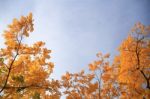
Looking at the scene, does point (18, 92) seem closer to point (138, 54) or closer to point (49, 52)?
point (49, 52)

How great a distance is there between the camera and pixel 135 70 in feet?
60.5

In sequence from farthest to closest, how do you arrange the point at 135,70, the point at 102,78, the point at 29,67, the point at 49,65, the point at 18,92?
the point at 102,78 < the point at 135,70 < the point at 49,65 < the point at 29,67 < the point at 18,92

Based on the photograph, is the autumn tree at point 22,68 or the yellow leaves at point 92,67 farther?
the yellow leaves at point 92,67

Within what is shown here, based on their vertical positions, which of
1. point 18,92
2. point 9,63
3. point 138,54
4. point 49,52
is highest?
point 138,54

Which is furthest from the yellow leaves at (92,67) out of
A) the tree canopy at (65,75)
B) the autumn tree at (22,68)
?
the autumn tree at (22,68)

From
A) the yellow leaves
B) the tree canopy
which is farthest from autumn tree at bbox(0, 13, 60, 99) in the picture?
the yellow leaves

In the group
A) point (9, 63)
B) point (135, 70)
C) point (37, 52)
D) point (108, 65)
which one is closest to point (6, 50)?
point (9, 63)

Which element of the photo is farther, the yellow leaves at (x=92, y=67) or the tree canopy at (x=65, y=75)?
the yellow leaves at (x=92, y=67)

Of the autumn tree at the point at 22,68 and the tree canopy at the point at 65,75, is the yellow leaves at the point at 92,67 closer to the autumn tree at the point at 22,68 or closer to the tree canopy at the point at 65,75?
the tree canopy at the point at 65,75

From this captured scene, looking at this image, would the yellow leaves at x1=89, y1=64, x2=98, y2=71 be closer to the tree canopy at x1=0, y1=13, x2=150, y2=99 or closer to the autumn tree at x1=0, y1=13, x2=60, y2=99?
the tree canopy at x1=0, y1=13, x2=150, y2=99

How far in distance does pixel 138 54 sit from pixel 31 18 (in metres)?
8.58

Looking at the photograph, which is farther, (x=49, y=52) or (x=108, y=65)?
(x=108, y=65)

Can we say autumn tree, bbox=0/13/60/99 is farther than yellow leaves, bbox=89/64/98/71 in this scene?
No

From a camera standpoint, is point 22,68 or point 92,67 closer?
point 22,68
